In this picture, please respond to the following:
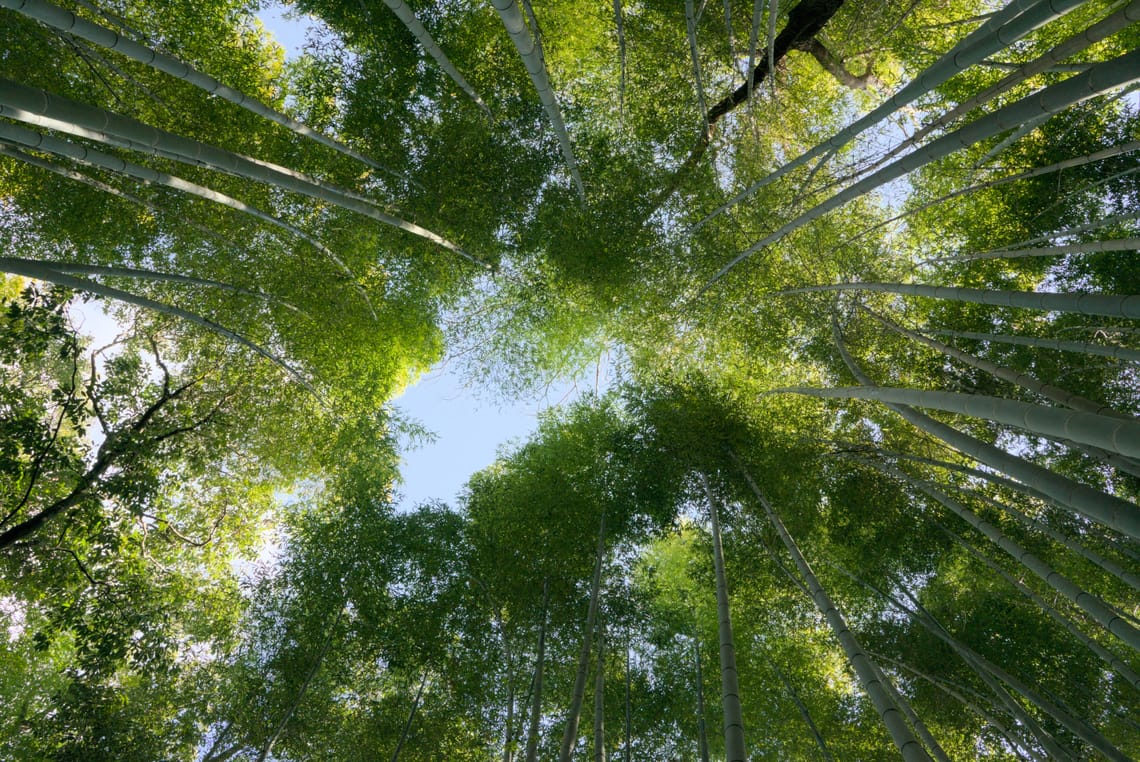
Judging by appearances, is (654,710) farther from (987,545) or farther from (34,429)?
(34,429)

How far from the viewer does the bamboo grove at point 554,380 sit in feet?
16.8

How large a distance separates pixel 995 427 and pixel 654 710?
4.80 m

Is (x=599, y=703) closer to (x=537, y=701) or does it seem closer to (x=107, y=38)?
(x=537, y=701)

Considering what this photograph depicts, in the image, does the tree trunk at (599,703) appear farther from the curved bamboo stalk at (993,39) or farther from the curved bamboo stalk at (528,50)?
the curved bamboo stalk at (993,39)

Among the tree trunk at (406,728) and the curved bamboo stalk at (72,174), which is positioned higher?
the curved bamboo stalk at (72,174)

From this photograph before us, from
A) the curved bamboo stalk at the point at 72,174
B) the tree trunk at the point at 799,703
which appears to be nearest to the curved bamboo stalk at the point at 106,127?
the curved bamboo stalk at the point at 72,174

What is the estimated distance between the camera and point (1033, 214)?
543 centimetres

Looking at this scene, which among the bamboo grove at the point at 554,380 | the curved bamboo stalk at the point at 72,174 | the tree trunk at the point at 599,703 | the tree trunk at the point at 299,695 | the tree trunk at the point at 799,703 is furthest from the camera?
the tree trunk at the point at 799,703

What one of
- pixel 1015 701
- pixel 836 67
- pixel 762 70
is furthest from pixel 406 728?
pixel 836 67

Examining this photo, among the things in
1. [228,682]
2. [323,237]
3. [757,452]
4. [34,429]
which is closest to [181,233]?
[323,237]

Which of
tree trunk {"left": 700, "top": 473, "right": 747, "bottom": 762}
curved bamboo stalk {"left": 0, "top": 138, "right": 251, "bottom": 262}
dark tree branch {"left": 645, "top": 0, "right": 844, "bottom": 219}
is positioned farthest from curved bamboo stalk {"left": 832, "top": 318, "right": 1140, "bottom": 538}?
Result: curved bamboo stalk {"left": 0, "top": 138, "right": 251, "bottom": 262}

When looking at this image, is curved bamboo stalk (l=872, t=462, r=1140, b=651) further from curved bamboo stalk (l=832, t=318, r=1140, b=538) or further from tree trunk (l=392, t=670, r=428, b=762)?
tree trunk (l=392, t=670, r=428, b=762)

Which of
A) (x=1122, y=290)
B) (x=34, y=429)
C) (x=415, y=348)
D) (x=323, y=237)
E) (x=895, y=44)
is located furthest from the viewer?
(x=415, y=348)

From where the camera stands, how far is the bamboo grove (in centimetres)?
511
